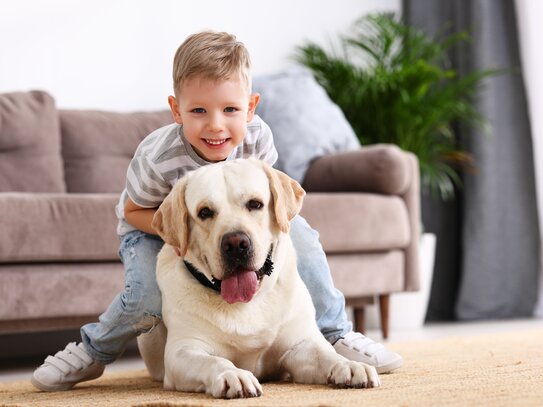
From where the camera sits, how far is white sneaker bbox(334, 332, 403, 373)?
193 cm

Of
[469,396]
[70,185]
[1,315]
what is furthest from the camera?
[70,185]

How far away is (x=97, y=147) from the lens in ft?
12.2

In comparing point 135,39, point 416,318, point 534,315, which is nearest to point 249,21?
point 135,39

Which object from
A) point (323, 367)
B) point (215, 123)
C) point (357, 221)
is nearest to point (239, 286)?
point (323, 367)

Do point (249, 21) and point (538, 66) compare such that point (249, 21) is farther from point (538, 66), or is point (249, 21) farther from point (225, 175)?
point (225, 175)

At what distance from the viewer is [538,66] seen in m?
4.55

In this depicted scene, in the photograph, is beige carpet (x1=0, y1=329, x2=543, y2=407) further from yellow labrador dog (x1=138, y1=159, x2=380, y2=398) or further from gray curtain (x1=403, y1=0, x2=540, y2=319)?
gray curtain (x1=403, y1=0, x2=540, y2=319)

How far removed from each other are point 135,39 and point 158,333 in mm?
2598

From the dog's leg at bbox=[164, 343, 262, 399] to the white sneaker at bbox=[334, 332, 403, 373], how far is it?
40 centimetres

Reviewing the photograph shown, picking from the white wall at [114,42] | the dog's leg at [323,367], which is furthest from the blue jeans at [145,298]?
the white wall at [114,42]

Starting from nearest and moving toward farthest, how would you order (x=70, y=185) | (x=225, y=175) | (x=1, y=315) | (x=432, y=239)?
(x=225, y=175), (x=1, y=315), (x=70, y=185), (x=432, y=239)

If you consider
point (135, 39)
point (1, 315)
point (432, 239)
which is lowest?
point (432, 239)

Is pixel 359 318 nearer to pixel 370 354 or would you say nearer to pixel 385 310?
pixel 385 310

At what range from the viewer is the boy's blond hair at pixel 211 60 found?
1801 millimetres
